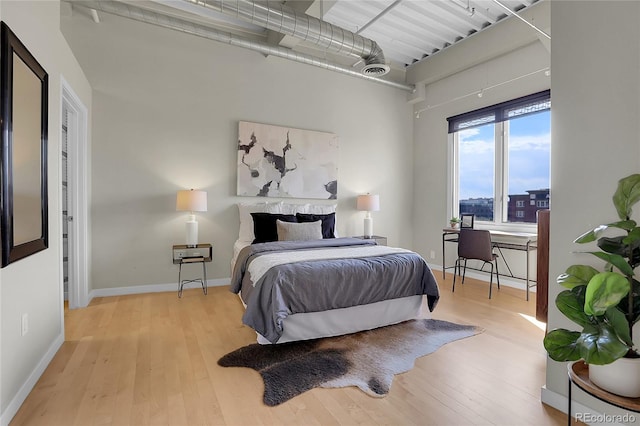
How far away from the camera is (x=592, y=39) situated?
5.44 ft

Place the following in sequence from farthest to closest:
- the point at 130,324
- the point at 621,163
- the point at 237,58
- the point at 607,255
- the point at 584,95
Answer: the point at 237,58, the point at 130,324, the point at 584,95, the point at 621,163, the point at 607,255

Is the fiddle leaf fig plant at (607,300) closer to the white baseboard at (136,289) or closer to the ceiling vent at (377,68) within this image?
the ceiling vent at (377,68)

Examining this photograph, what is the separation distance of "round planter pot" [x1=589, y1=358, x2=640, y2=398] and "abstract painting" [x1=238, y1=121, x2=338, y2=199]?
403 cm

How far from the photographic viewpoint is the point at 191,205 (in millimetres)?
3865

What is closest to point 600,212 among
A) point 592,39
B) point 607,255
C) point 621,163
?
point 621,163

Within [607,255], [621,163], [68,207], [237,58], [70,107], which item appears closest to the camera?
[607,255]

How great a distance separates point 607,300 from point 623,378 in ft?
1.29

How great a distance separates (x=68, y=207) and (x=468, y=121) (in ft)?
18.0

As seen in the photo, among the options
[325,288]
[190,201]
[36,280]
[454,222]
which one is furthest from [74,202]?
[454,222]

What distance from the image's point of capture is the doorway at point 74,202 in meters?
3.42

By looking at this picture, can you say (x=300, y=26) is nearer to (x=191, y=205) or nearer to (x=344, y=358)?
(x=191, y=205)

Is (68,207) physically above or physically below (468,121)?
below

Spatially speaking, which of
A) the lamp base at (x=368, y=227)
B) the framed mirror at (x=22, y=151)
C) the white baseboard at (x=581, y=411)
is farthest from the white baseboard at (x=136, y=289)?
the white baseboard at (x=581, y=411)

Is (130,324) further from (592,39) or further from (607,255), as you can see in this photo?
(592,39)
